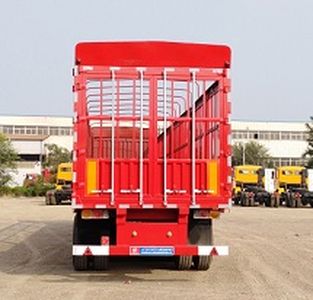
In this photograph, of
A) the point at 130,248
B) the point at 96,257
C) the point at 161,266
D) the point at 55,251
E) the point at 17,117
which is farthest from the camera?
the point at 17,117

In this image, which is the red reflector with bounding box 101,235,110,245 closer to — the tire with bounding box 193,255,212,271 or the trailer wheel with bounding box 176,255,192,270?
the trailer wheel with bounding box 176,255,192,270

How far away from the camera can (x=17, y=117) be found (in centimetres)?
10888

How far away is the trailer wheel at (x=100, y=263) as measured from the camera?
12672mm

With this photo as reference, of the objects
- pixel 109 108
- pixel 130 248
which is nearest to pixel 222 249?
pixel 130 248

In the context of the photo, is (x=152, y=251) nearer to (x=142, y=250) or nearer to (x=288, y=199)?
(x=142, y=250)

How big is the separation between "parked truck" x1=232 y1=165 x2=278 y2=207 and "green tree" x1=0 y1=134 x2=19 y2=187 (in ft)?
93.9

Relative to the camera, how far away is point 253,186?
52.6 meters

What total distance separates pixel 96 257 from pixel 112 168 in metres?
1.89

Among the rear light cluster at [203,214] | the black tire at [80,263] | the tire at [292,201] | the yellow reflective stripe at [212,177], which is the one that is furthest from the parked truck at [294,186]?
the yellow reflective stripe at [212,177]

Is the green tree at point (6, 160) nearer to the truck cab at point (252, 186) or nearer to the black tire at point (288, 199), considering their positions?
the truck cab at point (252, 186)

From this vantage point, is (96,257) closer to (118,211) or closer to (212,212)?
(118,211)

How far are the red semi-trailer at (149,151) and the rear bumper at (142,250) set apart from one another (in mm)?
16

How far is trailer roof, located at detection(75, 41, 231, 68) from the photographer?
11.8m

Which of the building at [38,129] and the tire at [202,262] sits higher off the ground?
the building at [38,129]
